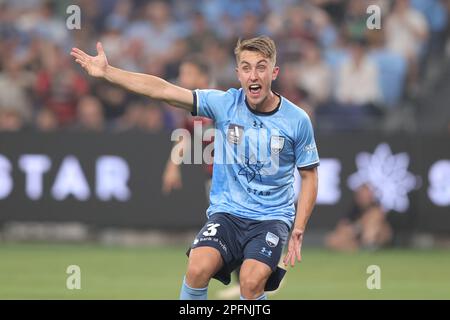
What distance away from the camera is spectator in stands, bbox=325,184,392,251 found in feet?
55.7

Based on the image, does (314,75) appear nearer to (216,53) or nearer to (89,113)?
(216,53)

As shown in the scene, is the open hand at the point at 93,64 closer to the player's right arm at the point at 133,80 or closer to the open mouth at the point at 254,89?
the player's right arm at the point at 133,80

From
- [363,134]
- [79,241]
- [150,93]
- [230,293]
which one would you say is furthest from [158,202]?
[150,93]

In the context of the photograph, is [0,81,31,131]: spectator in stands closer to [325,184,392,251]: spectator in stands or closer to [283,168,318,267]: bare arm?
[325,184,392,251]: spectator in stands

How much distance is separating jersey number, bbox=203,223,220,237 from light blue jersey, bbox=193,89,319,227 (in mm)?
209

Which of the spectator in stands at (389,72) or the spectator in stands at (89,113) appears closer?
the spectator in stands at (89,113)

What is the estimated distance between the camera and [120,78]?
9.07m

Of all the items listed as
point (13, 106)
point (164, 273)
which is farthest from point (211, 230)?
point (13, 106)

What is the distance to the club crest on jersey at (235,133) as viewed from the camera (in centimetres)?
944

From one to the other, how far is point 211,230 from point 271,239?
1.51 feet

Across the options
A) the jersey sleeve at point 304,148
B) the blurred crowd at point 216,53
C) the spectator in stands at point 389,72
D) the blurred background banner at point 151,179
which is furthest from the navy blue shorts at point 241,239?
the spectator in stands at point 389,72

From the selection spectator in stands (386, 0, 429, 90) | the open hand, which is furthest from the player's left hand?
spectator in stands (386, 0, 429, 90)

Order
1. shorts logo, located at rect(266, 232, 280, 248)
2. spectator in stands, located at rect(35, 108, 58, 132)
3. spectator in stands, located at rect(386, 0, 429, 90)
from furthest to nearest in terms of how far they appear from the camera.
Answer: spectator in stands, located at rect(386, 0, 429, 90) < spectator in stands, located at rect(35, 108, 58, 132) < shorts logo, located at rect(266, 232, 280, 248)

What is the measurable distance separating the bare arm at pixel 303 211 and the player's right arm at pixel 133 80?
1082mm
